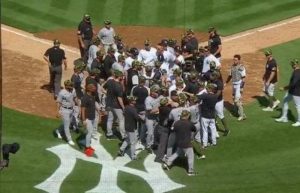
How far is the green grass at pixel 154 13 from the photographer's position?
27.0 m

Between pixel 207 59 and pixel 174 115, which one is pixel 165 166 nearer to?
pixel 174 115

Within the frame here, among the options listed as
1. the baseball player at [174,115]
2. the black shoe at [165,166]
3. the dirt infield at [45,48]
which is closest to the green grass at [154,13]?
the dirt infield at [45,48]

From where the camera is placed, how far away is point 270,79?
63.0 ft

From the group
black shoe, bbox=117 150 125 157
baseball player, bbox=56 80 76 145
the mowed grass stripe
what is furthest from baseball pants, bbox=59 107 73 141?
the mowed grass stripe

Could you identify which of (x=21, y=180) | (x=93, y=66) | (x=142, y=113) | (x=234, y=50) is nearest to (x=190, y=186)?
(x=142, y=113)

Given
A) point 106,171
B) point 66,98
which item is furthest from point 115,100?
point 106,171

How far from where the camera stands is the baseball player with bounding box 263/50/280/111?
1908 cm

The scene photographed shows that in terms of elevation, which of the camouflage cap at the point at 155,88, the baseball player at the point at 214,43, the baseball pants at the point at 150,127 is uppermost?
the baseball player at the point at 214,43

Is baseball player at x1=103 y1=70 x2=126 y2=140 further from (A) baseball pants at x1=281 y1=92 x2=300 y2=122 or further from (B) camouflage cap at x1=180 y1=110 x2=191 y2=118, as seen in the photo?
(A) baseball pants at x1=281 y1=92 x2=300 y2=122

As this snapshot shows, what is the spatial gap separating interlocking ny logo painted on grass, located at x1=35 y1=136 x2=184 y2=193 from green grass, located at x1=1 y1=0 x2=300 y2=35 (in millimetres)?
10647

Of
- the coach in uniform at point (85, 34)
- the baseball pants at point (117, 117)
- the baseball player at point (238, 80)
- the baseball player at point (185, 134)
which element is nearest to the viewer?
the baseball player at point (185, 134)

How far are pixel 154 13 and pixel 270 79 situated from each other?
398 inches

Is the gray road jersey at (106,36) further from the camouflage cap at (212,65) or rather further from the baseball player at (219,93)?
the baseball player at (219,93)

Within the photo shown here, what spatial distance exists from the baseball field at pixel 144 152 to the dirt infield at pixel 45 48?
4 cm
